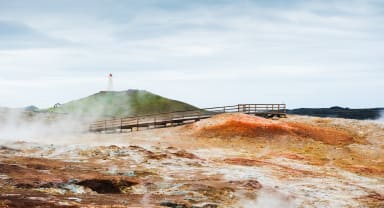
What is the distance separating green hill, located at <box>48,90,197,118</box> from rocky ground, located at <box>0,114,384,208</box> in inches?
2324

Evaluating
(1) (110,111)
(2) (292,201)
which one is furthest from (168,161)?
(1) (110,111)

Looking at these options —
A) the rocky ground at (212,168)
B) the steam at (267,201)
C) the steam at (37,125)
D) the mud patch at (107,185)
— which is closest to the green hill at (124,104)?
the steam at (37,125)

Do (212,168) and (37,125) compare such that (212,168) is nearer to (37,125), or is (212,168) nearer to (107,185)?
(107,185)

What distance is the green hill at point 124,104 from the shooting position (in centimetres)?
12106

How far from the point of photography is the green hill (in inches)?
4766

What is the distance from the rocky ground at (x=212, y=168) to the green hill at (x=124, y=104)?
59.0m

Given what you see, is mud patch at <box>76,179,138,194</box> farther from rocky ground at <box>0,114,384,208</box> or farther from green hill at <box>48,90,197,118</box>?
green hill at <box>48,90,197,118</box>

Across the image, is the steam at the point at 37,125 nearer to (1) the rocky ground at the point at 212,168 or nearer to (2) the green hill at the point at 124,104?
(1) the rocky ground at the point at 212,168

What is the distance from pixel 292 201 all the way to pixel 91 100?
4181 inches

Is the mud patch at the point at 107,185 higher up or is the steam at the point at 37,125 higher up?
the steam at the point at 37,125

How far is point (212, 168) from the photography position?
36.3 metres

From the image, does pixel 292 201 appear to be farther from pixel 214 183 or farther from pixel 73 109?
pixel 73 109

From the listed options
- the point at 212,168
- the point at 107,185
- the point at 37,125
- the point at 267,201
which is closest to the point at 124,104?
the point at 37,125

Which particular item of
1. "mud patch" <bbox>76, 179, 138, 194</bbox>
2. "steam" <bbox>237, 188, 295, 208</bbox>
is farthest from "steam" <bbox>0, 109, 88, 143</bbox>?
"steam" <bbox>237, 188, 295, 208</bbox>
